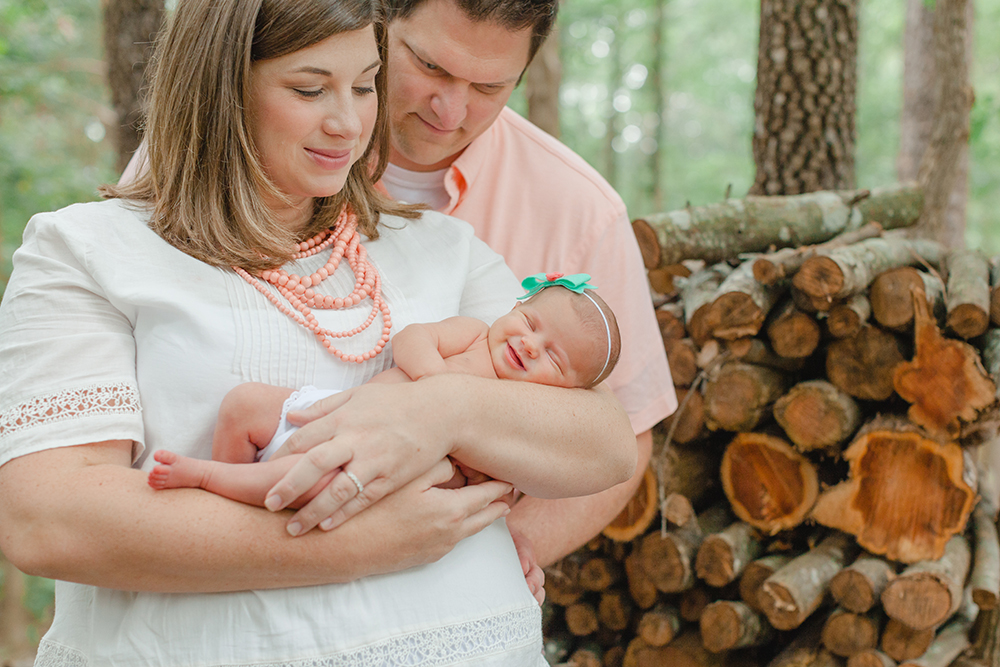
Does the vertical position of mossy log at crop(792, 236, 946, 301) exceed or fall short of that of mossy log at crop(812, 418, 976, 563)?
it exceeds it

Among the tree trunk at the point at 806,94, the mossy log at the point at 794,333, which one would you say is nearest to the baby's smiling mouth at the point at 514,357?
the mossy log at the point at 794,333

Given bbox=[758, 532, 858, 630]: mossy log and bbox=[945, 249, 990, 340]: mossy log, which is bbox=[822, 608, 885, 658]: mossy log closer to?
bbox=[758, 532, 858, 630]: mossy log

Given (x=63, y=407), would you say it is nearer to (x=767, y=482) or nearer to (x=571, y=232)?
(x=571, y=232)

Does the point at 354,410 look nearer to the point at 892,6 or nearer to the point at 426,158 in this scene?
the point at 426,158

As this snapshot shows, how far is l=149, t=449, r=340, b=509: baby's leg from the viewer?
130cm

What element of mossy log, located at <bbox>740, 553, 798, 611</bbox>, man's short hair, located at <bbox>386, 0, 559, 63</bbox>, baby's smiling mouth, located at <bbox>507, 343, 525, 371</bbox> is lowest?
mossy log, located at <bbox>740, 553, 798, 611</bbox>

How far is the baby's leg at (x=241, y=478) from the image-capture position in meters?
1.30

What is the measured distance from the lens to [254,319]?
151cm

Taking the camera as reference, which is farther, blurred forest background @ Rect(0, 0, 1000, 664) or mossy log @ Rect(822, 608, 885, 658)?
blurred forest background @ Rect(0, 0, 1000, 664)

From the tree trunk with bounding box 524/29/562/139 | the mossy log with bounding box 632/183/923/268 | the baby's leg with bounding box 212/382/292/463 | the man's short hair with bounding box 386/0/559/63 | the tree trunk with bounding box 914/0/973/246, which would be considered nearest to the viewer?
the baby's leg with bounding box 212/382/292/463

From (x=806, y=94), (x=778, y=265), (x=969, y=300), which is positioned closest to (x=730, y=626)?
(x=778, y=265)

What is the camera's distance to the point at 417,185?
2332 mm

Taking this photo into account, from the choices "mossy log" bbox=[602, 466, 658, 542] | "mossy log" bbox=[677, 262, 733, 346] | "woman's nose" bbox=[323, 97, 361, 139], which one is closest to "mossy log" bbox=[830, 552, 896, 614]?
"mossy log" bbox=[602, 466, 658, 542]

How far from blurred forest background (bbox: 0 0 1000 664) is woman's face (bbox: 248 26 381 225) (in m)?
1.82
